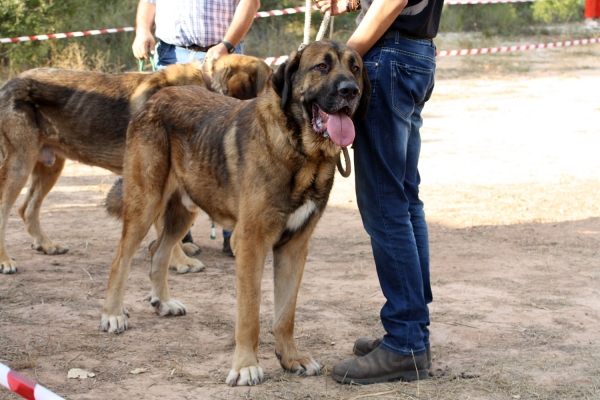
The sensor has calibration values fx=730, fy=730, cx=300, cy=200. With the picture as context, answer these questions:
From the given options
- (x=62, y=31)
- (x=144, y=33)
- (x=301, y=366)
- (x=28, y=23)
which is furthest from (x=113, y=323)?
(x=62, y=31)

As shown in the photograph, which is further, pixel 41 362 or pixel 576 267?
pixel 576 267

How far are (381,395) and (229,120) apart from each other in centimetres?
174

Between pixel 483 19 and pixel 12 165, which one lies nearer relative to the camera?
pixel 12 165

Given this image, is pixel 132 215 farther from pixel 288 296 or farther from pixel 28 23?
pixel 28 23

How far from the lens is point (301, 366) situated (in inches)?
154

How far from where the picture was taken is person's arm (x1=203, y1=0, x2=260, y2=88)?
5.72 metres

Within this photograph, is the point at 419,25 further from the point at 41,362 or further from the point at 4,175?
the point at 4,175

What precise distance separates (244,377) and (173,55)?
11.1 feet

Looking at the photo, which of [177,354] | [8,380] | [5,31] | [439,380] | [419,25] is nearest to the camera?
[8,380]

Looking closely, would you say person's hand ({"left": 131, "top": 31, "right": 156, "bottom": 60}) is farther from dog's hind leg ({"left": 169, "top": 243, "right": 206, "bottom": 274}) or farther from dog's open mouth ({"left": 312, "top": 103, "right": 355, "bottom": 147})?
dog's open mouth ({"left": 312, "top": 103, "right": 355, "bottom": 147})

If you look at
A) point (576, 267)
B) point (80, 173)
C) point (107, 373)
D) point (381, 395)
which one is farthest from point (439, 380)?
point (80, 173)

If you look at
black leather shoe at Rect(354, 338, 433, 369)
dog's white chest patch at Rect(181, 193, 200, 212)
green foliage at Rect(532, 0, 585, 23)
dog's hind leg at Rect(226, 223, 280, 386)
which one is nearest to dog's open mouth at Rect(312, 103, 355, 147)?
dog's hind leg at Rect(226, 223, 280, 386)

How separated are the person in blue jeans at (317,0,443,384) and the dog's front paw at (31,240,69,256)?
11.0 ft

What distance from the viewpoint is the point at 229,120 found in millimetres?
4203
